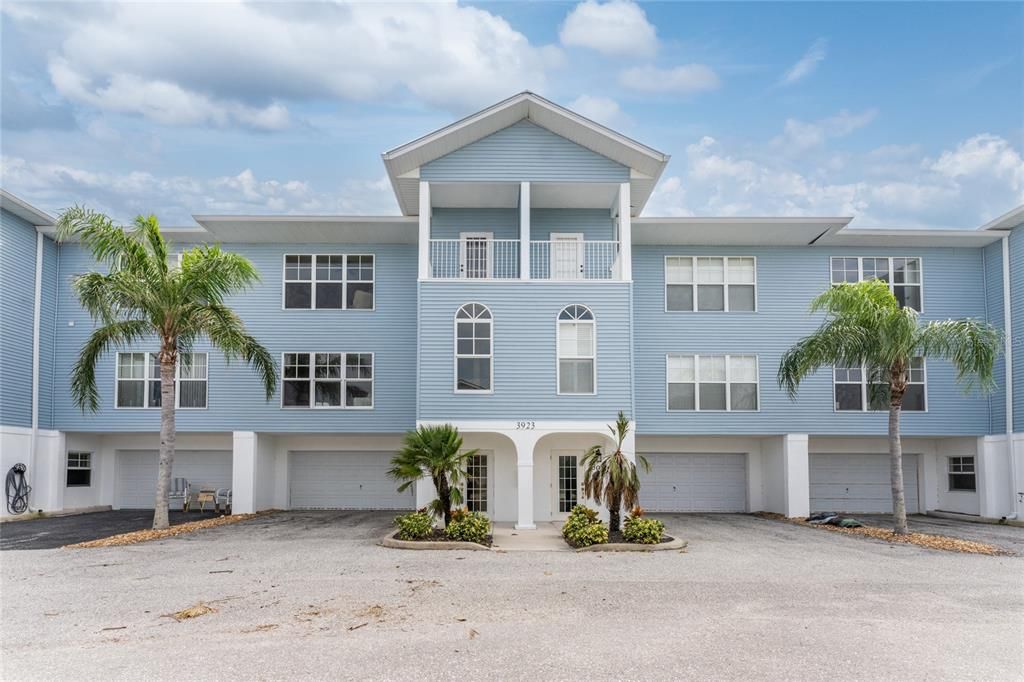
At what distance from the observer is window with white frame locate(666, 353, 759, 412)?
72.7 ft

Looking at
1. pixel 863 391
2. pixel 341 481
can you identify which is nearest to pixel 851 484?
pixel 863 391

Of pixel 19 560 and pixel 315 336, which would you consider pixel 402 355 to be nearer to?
pixel 315 336

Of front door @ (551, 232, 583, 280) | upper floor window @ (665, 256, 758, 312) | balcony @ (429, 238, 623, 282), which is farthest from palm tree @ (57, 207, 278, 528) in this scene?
upper floor window @ (665, 256, 758, 312)

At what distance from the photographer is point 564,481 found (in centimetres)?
2119

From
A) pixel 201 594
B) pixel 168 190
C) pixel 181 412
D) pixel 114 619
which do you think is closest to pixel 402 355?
pixel 181 412

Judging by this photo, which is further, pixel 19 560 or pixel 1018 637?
pixel 19 560

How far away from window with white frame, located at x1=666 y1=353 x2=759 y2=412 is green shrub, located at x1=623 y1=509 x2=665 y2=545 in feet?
23.0

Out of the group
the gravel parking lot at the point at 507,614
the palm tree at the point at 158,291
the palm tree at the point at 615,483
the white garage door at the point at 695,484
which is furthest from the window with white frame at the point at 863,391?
the palm tree at the point at 158,291

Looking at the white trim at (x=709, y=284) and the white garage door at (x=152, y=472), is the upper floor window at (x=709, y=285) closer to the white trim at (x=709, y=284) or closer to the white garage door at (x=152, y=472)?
the white trim at (x=709, y=284)

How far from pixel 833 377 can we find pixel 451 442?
1190cm

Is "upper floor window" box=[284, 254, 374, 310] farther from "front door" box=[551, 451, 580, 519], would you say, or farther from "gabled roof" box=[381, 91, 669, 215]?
"front door" box=[551, 451, 580, 519]

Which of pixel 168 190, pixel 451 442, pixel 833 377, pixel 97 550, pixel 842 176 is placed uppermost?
pixel 168 190

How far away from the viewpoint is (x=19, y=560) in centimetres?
1349

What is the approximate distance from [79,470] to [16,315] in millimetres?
4930
